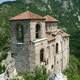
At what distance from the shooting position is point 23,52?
35.1 metres

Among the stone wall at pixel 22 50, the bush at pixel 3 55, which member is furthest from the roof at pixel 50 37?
the bush at pixel 3 55

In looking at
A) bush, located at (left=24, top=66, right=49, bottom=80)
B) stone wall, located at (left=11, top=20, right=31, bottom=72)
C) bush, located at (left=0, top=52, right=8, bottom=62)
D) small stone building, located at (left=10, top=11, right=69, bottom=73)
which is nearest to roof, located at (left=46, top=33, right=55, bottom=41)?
small stone building, located at (left=10, top=11, right=69, bottom=73)

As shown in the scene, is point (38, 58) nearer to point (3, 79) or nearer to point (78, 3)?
point (3, 79)

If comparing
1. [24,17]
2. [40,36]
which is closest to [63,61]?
[40,36]

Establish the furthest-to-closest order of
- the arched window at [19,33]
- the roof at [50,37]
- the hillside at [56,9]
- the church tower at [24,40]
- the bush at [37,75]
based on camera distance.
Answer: the hillside at [56,9], the roof at [50,37], the arched window at [19,33], the church tower at [24,40], the bush at [37,75]

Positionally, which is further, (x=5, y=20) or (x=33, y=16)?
(x=5, y=20)

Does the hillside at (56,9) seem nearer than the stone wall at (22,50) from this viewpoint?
No

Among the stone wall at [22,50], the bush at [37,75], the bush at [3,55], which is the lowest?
the bush at [37,75]

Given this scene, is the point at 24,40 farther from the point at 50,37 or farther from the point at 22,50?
the point at 50,37

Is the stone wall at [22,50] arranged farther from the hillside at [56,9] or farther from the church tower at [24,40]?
the hillside at [56,9]

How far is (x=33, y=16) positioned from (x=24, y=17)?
1333 mm

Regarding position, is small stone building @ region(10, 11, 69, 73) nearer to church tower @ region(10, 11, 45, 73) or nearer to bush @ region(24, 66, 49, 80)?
church tower @ region(10, 11, 45, 73)

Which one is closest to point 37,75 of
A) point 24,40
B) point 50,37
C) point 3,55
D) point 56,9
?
point 24,40

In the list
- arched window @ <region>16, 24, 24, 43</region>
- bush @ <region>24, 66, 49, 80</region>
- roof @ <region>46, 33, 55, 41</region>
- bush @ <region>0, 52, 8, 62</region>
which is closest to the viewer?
bush @ <region>24, 66, 49, 80</region>
